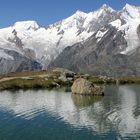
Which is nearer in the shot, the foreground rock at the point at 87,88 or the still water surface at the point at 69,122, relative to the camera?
the still water surface at the point at 69,122

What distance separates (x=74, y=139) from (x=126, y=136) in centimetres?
1047

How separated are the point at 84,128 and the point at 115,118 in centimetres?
1701

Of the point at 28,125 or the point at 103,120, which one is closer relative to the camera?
the point at 28,125

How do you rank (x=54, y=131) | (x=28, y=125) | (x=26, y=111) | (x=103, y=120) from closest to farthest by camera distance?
(x=54, y=131) < (x=28, y=125) < (x=103, y=120) < (x=26, y=111)

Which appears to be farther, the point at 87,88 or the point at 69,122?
the point at 87,88

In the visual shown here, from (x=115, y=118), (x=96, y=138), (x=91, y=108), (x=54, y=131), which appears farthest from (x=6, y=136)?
(x=91, y=108)

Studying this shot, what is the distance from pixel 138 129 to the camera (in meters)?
90.6

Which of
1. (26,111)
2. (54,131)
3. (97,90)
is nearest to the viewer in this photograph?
(54,131)

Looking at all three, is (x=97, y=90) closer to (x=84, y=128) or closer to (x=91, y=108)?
(x=91, y=108)

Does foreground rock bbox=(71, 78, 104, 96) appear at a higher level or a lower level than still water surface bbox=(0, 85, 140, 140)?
higher

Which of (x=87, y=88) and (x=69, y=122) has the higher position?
(x=87, y=88)

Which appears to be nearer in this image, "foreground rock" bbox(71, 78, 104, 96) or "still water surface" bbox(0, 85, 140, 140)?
"still water surface" bbox(0, 85, 140, 140)

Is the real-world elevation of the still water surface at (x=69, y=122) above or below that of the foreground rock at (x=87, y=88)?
below

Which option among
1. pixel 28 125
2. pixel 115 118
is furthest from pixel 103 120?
pixel 28 125
